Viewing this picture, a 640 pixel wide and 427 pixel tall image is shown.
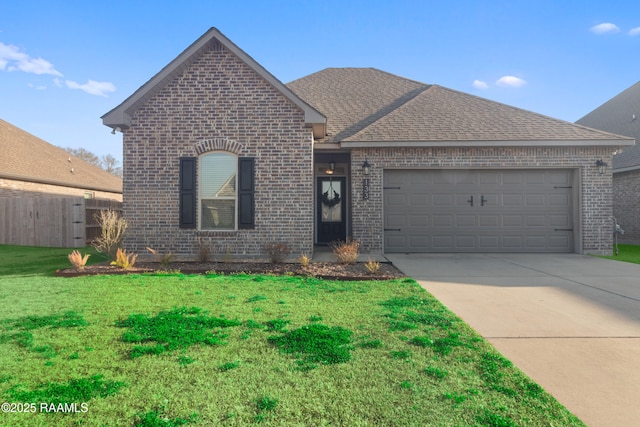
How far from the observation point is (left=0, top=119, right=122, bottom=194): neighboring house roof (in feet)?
48.4

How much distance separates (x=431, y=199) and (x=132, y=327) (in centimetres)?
833

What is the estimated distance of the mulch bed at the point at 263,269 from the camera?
21.3ft

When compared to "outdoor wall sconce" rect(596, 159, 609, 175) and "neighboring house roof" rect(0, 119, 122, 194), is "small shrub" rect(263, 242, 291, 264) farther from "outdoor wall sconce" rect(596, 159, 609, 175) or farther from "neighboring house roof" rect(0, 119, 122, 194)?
"neighboring house roof" rect(0, 119, 122, 194)

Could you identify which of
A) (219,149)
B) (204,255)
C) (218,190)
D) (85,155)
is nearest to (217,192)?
(218,190)

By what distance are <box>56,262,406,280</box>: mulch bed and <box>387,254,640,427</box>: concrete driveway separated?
3.02 feet

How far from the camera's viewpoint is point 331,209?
1180 centimetres

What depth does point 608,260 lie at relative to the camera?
8500 millimetres

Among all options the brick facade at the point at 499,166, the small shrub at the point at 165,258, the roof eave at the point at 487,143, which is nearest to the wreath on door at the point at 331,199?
the brick facade at the point at 499,166

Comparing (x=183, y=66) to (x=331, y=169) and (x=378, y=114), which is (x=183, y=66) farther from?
(x=378, y=114)

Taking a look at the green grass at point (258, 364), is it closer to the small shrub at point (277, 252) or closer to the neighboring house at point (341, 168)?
the small shrub at point (277, 252)

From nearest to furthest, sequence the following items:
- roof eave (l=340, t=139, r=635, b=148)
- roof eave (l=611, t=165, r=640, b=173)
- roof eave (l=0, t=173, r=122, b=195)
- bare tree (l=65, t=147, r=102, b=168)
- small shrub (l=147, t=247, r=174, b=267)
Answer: small shrub (l=147, t=247, r=174, b=267)
roof eave (l=340, t=139, r=635, b=148)
roof eave (l=611, t=165, r=640, b=173)
roof eave (l=0, t=173, r=122, b=195)
bare tree (l=65, t=147, r=102, b=168)

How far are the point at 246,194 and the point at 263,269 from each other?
225 cm

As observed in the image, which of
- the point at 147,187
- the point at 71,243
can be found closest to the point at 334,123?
the point at 147,187

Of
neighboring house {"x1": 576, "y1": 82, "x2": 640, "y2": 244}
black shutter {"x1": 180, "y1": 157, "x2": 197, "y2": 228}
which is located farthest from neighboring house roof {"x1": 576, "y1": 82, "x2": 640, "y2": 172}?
black shutter {"x1": 180, "y1": 157, "x2": 197, "y2": 228}
